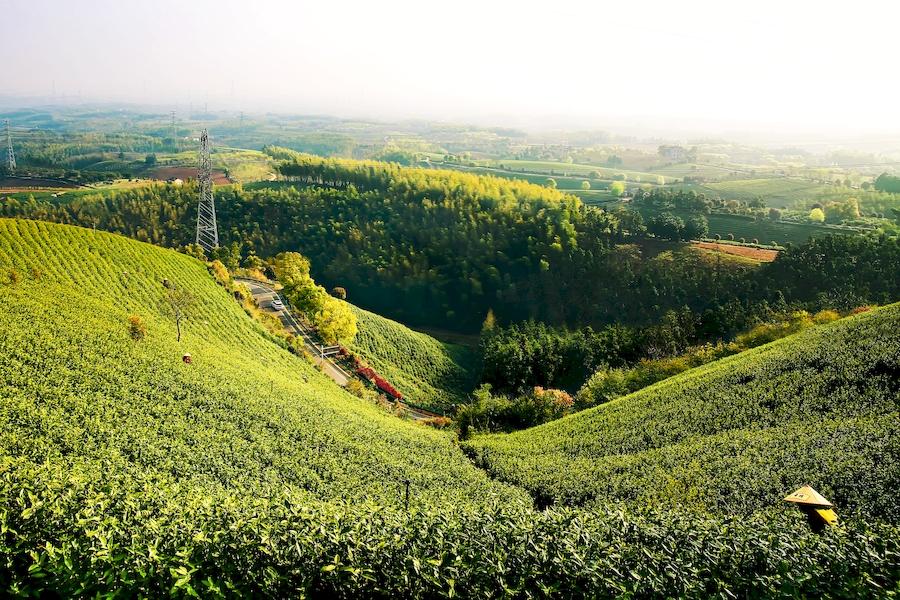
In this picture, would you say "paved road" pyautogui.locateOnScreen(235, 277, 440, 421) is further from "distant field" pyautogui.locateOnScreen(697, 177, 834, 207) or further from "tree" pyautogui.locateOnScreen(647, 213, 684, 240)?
"distant field" pyautogui.locateOnScreen(697, 177, 834, 207)

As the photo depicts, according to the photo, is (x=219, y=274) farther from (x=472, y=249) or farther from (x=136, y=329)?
(x=472, y=249)

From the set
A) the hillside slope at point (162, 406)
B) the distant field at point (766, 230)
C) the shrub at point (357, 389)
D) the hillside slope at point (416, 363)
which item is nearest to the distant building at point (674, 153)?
the distant field at point (766, 230)

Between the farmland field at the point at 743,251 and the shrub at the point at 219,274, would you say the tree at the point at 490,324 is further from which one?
the shrub at the point at 219,274

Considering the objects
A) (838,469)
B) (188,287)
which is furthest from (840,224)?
(188,287)

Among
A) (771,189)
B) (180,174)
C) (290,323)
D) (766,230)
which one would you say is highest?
(771,189)

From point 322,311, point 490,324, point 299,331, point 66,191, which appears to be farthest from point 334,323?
point 66,191

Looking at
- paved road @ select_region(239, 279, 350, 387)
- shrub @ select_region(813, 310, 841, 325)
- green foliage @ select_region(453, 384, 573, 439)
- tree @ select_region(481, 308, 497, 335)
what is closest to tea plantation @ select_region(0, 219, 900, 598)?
paved road @ select_region(239, 279, 350, 387)
